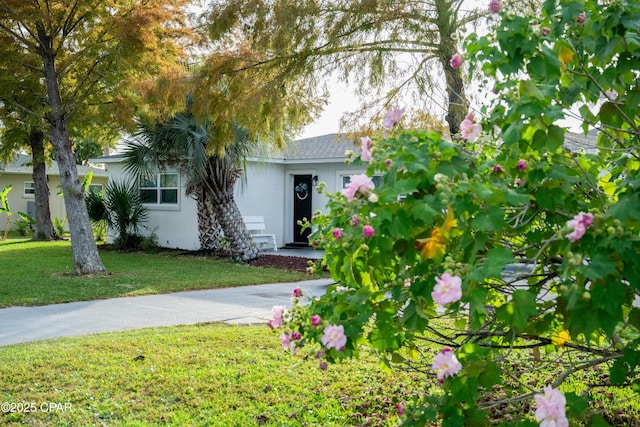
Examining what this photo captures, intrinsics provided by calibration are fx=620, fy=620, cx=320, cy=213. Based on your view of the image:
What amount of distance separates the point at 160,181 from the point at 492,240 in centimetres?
1898

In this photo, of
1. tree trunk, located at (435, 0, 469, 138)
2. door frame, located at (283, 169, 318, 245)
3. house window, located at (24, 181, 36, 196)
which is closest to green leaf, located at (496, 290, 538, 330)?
tree trunk, located at (435, 0, 469, 138)

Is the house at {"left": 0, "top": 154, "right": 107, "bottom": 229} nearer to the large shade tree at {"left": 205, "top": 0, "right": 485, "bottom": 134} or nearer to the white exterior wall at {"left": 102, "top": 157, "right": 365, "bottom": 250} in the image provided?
the white exterior wall at {"left": 102, "top": 157, "right": 365, "bottom": 250}

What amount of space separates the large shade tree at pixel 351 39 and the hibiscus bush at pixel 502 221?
4.88m

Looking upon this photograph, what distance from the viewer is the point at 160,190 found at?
67.4 ft

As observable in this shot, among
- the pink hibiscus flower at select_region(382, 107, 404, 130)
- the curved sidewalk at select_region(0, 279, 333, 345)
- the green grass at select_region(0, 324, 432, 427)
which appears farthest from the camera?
the curved sidewalk at select_region(0, 279, 333, 345)

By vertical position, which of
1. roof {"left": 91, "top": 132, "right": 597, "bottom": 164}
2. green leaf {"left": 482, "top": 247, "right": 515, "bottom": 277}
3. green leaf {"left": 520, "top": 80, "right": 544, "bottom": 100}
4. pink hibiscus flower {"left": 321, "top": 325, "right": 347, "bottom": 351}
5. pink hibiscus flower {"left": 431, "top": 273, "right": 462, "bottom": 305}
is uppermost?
roof {"left": 91, "top": 132, "right": 597, "bottom": 164}

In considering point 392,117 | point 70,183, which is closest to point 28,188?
point 70,183

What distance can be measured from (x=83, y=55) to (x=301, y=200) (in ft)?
29.8

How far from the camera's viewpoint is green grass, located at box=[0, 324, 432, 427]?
4371 mm

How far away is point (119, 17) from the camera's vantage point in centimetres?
1257

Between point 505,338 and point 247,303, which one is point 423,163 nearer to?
point 505,338

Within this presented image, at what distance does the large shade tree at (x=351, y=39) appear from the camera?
25.1ft

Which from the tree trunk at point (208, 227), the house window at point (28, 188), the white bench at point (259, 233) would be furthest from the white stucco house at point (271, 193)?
the house window at point (28, 188)

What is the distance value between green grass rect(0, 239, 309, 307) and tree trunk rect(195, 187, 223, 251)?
3.31 ft
